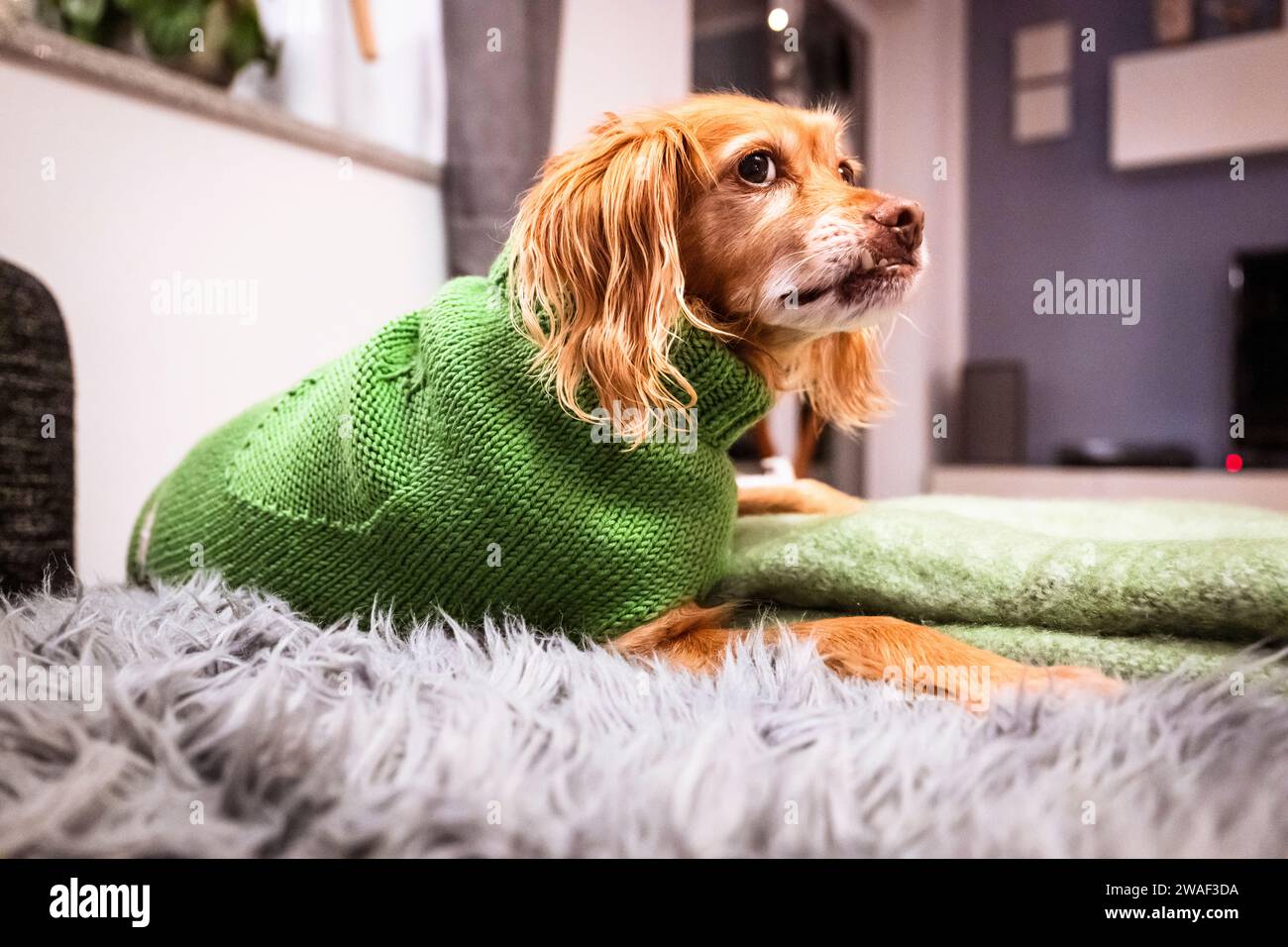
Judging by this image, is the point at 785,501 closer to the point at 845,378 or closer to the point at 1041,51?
the point at 845,378

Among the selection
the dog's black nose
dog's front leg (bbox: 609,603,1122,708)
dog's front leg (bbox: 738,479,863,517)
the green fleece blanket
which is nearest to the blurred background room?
dog's front leg (bbox: 738,479,863,517)

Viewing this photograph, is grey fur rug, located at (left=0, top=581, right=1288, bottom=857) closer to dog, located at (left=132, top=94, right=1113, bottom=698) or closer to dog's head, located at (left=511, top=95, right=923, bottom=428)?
dog, located at (left=132, top=94, right=1113, bottom=698)

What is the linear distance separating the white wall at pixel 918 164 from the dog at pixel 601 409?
3.25m

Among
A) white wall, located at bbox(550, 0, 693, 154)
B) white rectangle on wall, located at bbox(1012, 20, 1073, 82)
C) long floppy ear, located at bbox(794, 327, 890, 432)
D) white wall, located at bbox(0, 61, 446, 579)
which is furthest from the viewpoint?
white rectangle on wall, located at bbox(1012, 20, 1073, 82)

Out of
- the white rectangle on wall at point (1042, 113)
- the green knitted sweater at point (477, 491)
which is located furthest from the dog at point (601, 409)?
the white rectangle on wall at point (1042, 113)

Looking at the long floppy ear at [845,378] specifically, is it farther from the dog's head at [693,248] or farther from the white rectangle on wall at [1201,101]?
the white rectangle on wall at [1201,101]

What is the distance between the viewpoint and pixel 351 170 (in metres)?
1.72

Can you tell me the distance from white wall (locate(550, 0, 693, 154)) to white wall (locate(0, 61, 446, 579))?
21.6 inches

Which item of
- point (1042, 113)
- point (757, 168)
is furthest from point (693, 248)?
point (1042, 113)

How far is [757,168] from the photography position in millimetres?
984

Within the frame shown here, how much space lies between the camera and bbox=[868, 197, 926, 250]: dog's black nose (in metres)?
0.94

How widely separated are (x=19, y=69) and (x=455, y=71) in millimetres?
822
